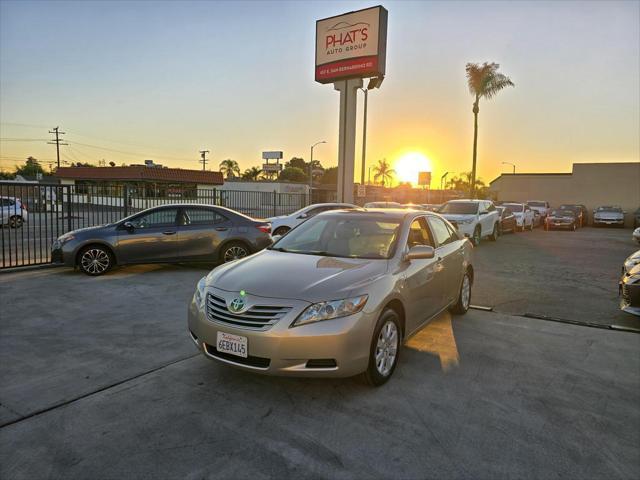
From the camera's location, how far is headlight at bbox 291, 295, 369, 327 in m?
3.46

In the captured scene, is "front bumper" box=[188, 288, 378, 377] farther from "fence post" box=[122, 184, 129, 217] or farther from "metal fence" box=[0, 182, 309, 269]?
"fence post" box=[122, 184, 129, 217]

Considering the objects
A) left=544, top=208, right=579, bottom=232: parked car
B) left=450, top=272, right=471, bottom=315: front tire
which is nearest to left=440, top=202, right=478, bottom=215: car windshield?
left=450, top=272, right=471, bottom=315: front tire

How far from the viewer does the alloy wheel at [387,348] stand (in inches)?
153

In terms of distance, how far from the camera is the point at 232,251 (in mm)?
9711

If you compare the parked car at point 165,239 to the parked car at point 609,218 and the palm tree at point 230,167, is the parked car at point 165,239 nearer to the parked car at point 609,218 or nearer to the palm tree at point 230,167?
the parked car at point 609,218

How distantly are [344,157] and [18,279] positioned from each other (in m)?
16.0

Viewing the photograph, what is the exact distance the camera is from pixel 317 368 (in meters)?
3.48

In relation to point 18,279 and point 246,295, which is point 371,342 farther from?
point 18,279

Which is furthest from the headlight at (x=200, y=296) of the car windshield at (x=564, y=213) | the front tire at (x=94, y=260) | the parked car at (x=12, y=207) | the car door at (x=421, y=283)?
the car windshield at (x=564, y=213)

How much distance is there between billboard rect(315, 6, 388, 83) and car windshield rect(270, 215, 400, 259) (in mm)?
16576

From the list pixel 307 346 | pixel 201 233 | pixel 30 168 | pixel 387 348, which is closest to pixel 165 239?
pixel 201 233

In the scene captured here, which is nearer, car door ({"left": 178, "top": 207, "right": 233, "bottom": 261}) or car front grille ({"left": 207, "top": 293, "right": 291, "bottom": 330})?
car front grille ({"left": 207, "top": 293, "right": 291, "bottom": 330})

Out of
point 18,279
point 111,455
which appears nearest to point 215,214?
point 18,279

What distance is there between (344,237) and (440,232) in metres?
1.53
